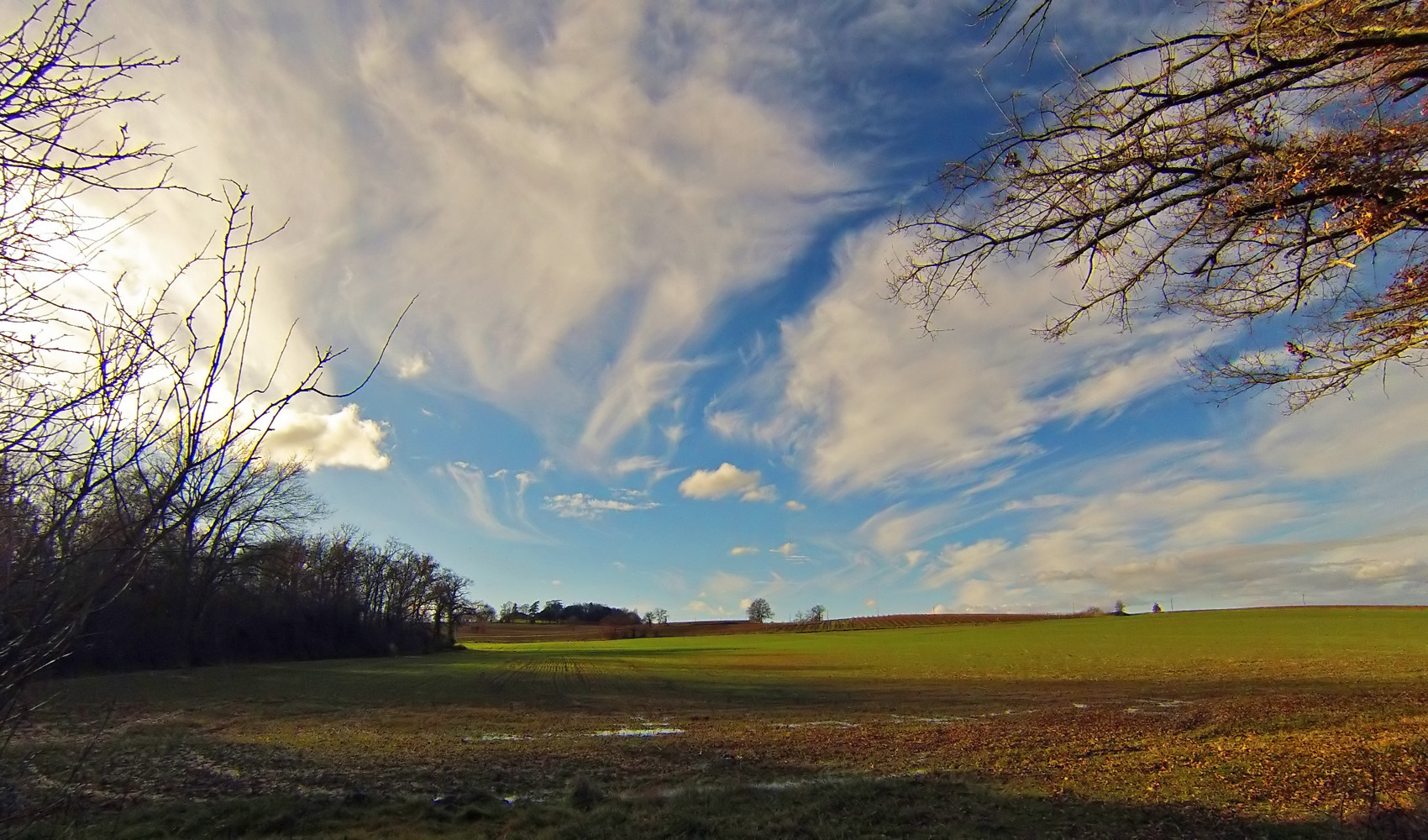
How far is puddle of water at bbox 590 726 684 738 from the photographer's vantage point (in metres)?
16.3

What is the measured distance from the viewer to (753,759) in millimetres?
12781

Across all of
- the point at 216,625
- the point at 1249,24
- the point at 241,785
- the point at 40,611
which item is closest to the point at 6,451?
the point at 40,611

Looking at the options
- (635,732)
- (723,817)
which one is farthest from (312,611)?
(723,817)

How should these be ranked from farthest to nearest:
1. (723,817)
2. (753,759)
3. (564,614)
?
(564,614), (753,759), (723,817)

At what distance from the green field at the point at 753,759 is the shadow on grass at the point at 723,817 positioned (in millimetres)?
44

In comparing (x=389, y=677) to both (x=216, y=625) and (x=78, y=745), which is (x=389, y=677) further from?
(x=78, y=745)

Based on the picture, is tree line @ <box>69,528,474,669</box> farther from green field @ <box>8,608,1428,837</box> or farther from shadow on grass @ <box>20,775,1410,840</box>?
shadow on grass @ <box>20,775,1410,840</box>

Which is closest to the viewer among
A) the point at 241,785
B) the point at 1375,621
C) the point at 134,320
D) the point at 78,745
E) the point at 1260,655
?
the point at 134,320

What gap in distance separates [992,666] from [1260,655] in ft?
50.0

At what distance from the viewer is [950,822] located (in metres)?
7.89

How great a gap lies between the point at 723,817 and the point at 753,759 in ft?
15.2

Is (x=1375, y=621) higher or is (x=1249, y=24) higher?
(x=1249, y=24)

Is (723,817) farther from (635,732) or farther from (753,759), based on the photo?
(635,732)

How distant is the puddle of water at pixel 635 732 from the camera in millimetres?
16312
